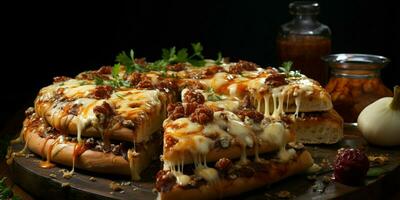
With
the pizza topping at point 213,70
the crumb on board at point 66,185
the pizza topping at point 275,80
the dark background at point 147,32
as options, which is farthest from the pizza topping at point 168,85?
→ the dark background at point 147,32

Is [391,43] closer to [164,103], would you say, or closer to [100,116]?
[164,103]

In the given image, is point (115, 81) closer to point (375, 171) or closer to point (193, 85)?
point (193, 85)

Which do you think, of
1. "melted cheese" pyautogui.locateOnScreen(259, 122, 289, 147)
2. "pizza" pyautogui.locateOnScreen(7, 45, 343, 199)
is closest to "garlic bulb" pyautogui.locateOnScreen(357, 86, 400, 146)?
"pizza" pyautogui.locateOnScreen(7, 45, 343, 199)

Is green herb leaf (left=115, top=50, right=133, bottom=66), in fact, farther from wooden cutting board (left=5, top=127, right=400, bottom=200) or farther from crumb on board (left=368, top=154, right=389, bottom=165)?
crumb on board (left=368, top=154, right=389, bottom=165)

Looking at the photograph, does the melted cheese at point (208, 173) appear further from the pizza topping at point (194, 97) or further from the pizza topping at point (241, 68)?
the pizza topping at point (241, 68)

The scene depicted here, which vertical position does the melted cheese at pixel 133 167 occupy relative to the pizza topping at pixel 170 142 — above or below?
below

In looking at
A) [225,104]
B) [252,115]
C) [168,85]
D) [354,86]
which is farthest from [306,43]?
[252,115]
